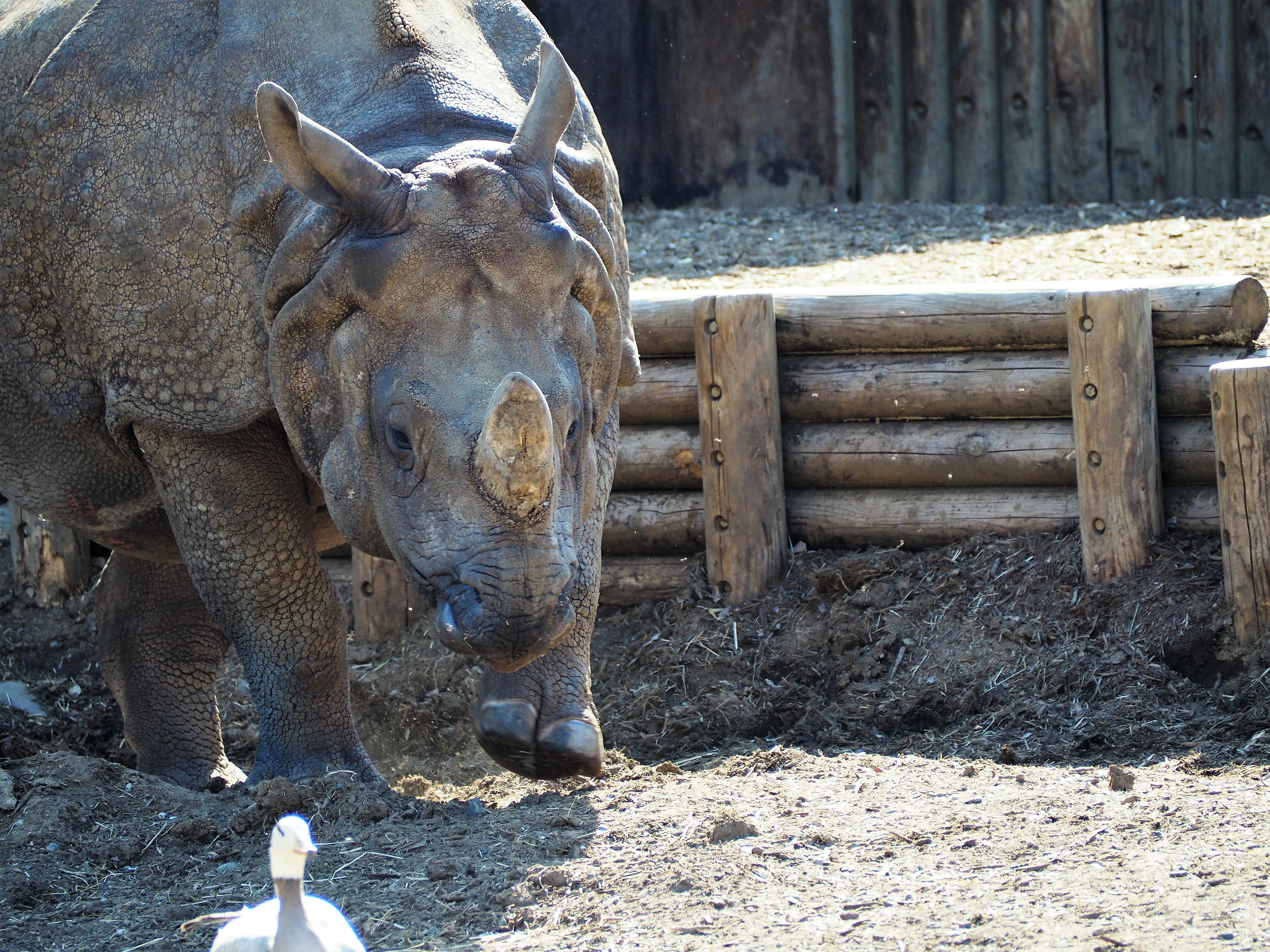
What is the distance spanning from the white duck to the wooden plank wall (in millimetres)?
8343

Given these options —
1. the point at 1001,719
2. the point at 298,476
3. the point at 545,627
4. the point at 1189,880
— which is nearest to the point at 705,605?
the point at 1001,719

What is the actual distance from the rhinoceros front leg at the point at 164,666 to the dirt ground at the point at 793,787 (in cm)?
33

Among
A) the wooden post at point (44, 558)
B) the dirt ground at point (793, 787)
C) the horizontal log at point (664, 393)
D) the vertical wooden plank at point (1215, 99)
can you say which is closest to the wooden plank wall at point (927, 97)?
the vertical wooden plank at point (1215, 99)

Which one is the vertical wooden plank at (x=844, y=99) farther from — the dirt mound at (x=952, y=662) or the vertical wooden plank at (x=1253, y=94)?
the dirt mound at (x=952, y=662)

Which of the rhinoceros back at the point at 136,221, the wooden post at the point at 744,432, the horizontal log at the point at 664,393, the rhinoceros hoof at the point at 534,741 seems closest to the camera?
the rhinoceros back at the point at 136,221

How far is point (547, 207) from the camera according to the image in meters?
4.01

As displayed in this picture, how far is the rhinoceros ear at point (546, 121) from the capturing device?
4.01m

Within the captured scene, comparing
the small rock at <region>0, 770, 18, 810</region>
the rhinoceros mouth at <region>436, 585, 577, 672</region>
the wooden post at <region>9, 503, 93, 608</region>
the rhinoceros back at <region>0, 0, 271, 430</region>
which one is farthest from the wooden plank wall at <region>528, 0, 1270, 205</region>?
the rhinoceros mouth at <region>436, 585, 577, 672</region>

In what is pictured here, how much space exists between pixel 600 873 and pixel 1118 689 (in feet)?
7.66

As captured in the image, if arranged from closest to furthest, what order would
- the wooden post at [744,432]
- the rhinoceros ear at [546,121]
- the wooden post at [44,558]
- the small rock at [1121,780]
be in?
the rhinoceros ear at [546,121]
the small rock at [1121,780]
the wooden post at [744,432]
the wooden post at [44,558]

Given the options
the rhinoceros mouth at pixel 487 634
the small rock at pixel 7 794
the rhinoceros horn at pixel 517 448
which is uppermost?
the rhinoceros horn at pixel 517 448

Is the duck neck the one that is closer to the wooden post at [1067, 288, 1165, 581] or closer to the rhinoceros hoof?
the rhinoceros hoof

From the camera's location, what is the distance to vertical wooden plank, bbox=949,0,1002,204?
995 cm

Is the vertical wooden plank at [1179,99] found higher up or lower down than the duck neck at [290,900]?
higher up
